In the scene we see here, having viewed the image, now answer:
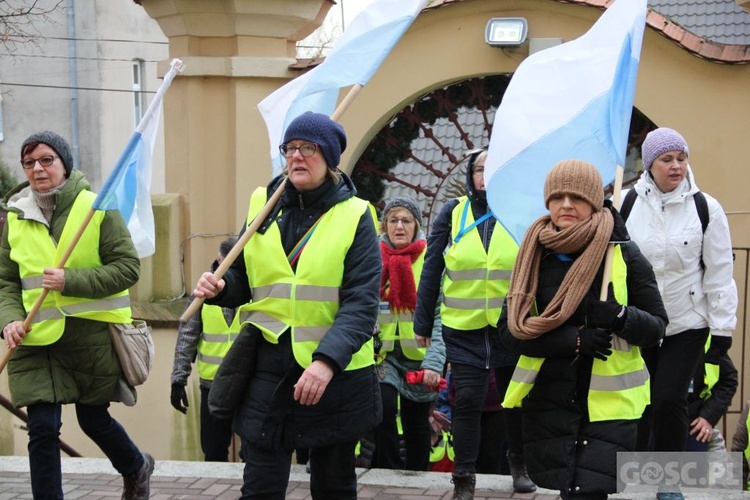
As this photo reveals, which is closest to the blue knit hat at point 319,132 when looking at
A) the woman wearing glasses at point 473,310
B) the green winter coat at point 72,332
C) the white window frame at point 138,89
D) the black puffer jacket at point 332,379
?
the black puffer jacket at point 332,379

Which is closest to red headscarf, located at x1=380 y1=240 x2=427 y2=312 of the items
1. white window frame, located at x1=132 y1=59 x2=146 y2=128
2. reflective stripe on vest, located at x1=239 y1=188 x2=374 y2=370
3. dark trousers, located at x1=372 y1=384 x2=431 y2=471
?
dark trousers, located at x1=372 y1=384 x2=431 y2=471

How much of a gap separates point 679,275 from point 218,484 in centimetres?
285

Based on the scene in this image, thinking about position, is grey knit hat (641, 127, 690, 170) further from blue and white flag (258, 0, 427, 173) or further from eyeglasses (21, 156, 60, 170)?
eyeglasses (21, 156, 60, 170)

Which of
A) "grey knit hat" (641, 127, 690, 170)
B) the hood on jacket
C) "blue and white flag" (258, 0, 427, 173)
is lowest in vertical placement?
the hood on jacket

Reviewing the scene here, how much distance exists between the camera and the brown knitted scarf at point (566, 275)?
15.6 ft

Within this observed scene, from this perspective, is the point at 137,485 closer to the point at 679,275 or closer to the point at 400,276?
the point at 400,276

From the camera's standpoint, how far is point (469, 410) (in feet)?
20.8

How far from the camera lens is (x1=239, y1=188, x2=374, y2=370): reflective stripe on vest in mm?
4785

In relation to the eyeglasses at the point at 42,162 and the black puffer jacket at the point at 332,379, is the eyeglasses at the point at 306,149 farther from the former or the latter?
the eyeglasses at the point at 42,162

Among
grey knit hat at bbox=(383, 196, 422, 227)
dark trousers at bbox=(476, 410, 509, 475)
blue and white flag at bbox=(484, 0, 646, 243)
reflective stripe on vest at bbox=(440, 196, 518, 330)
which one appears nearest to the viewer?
blue and white flag at bbox=(484, 0, 646, 243)

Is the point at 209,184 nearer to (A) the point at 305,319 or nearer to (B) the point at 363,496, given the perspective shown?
(B) the point at 363,496

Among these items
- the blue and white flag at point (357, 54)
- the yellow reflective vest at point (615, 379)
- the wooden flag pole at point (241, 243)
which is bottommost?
the yellow reflective vest at point (615, 379)

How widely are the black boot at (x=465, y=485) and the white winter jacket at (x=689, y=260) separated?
1248 millimetres

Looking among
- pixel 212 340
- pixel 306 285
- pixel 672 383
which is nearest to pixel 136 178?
pixel 212 340
